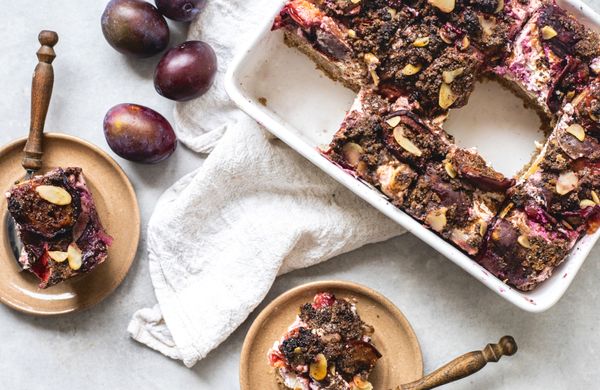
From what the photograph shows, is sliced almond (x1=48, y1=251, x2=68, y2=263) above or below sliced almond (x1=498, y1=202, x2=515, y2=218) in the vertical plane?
below

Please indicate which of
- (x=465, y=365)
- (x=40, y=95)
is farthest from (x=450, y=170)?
(x=40, y=95)

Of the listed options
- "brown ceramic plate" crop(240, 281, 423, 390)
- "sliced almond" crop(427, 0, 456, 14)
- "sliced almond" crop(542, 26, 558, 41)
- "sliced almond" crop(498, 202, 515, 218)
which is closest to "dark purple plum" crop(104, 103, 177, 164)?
"brown ceramic plate" crop(240, 281, 423, 390)

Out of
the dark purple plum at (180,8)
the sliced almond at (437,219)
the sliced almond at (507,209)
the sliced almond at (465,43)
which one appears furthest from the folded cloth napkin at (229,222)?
the sliced almond at (465,43)

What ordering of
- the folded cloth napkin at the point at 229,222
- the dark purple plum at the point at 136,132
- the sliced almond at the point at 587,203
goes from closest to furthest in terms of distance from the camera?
1. the sliced almond at the point at 587,203
2. the dark purple plum at the point at 136,132
3. the folded cloth napkin at the point at 229,222

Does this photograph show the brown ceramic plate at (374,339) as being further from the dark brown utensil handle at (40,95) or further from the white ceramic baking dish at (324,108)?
the dark brown utensil handle at (40,95)

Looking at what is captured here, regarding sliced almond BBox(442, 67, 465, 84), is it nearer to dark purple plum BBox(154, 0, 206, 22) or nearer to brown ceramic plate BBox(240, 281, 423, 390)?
brown ceramic plate BBox(240, 281, 423, 390)

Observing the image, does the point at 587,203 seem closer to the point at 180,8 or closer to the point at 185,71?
the point at 185,71
